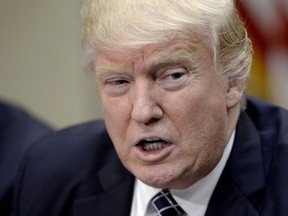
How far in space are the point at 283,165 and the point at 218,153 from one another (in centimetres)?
16

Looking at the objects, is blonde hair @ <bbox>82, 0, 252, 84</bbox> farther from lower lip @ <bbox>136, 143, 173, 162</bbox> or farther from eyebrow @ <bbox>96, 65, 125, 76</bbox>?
lower lip @ <bbox>136, 143, 173, 162</bbox>

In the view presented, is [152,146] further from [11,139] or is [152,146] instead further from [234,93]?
[11,139]

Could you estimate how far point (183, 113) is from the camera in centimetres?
168

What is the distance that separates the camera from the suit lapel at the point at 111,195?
196 centimetres

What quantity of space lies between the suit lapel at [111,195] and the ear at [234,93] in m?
0.36

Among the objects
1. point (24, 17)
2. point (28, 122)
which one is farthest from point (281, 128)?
point (24, 17)

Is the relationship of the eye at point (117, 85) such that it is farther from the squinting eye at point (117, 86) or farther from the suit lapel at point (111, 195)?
the suit lapel at point (111, 195)

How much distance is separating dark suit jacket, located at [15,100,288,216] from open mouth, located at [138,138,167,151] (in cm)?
Result: 20

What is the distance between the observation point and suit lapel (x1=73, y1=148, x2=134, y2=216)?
196 cm

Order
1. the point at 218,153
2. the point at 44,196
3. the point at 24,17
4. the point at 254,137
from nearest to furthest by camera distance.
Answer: the point at 218,153 < the point at 254,137 < the point at 44,196 < the point at 24,17

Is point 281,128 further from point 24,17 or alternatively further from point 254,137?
point 24,17

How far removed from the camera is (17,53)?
144 inches

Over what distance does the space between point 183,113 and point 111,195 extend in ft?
1.32

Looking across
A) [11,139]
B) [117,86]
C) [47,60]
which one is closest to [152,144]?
[117,86]
